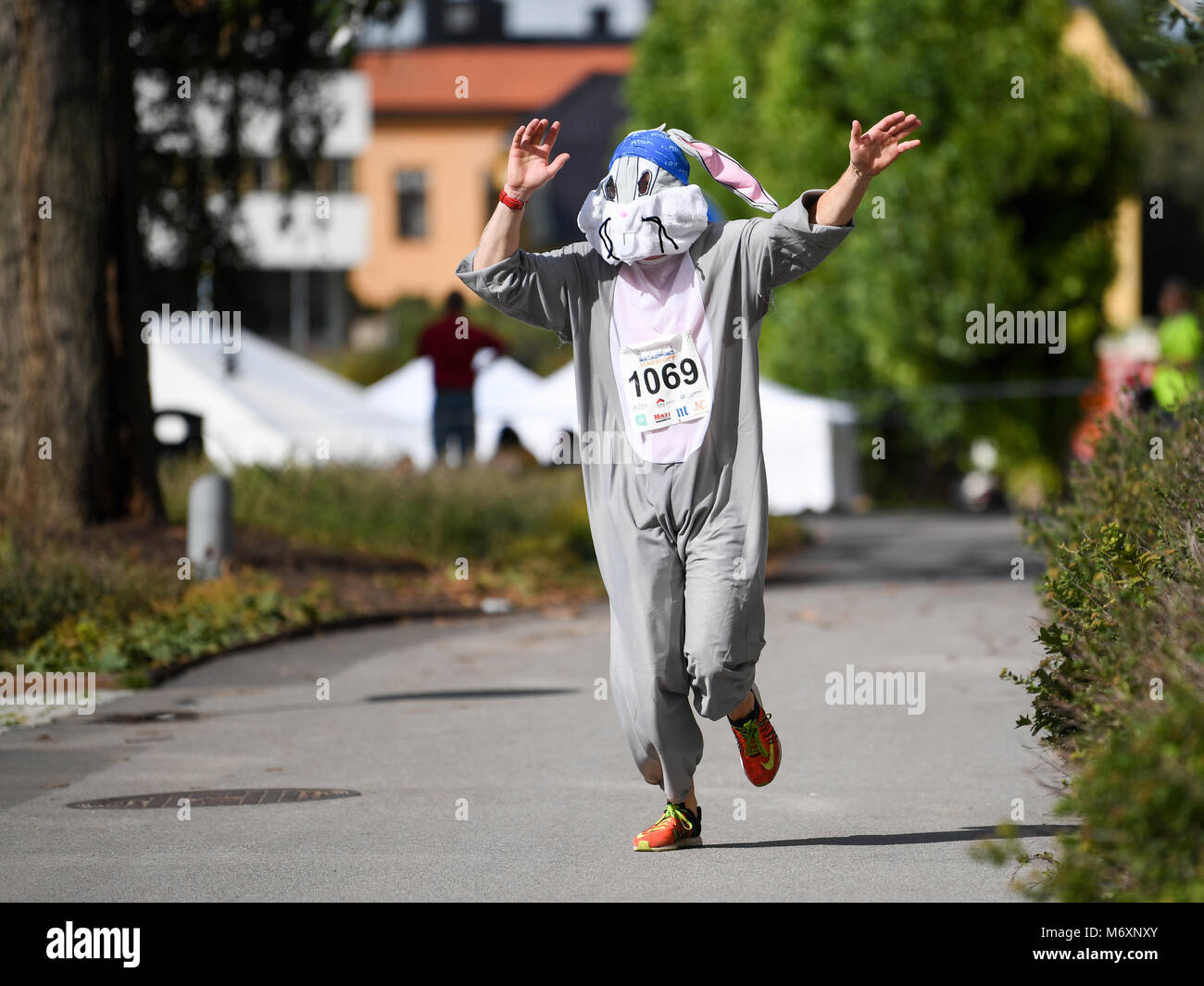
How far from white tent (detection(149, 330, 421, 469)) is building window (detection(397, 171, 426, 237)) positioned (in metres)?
31.2

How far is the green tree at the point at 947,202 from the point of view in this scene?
3061 cm

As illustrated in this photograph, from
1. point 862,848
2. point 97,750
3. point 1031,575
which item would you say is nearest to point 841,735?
point 862,848

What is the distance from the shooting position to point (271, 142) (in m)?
16.9

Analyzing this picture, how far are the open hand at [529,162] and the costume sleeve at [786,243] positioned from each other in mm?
623

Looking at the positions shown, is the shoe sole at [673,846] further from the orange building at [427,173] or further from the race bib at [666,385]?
the orange building at [427,173]

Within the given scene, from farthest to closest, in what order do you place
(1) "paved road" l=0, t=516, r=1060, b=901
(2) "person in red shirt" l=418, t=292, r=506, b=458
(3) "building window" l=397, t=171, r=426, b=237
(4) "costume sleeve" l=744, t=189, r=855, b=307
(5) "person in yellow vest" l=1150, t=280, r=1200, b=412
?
1. (3) "building window" l=397, t=171, r=426, b=237
2. (2) "person in red shirt" l=418, t=292, r=506, b=458
3. (5) "person in yellow vest" l=1150, t=280, r=1200, b=412
4. (4) "costume sleeve" l=744, t=189, r=855, b=307
5. (1) "paved road" l=0, t=516, r=1060, b=901

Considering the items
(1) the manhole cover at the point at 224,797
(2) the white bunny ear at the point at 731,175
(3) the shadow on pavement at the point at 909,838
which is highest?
(2) the white bunny ear at the point at 731,175

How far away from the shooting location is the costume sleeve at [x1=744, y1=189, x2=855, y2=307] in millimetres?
5750

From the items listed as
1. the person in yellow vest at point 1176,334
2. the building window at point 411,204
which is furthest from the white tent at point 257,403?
the building window at point 411,204

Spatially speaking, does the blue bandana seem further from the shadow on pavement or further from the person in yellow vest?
the person in yellow vest

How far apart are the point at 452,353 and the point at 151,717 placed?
9.05m

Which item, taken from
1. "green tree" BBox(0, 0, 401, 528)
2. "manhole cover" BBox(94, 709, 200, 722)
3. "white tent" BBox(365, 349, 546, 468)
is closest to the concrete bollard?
"green tree" BBox(0, 0, 401, 528)

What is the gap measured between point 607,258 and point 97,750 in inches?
143

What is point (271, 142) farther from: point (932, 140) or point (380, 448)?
point (932, 140)
